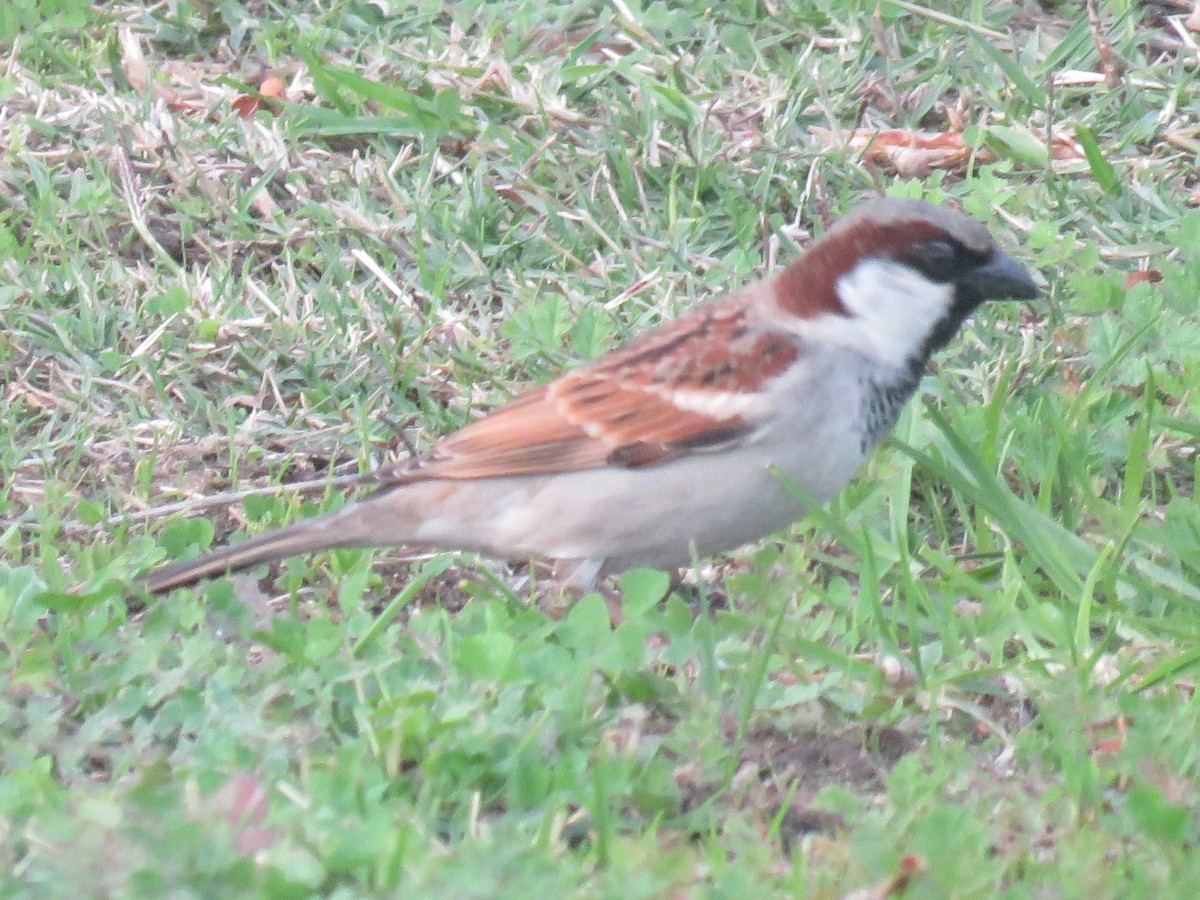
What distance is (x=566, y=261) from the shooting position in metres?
5.20

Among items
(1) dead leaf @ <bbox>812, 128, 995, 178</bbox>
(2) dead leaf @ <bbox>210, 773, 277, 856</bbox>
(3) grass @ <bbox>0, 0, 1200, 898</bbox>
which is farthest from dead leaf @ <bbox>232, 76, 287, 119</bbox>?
(2) dead leaf @ <bbox>210, 773, 277, 856</bbox>

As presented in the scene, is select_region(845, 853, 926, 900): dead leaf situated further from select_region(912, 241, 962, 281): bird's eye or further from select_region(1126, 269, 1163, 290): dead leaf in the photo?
select_region(1126, 269, 1163, 290): dead leaf

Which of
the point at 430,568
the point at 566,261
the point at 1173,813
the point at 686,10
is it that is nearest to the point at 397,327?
the point at 566,261

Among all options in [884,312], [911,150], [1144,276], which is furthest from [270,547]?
[911,150]

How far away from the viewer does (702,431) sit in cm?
388

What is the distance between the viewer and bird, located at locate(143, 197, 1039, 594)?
380 centimetres

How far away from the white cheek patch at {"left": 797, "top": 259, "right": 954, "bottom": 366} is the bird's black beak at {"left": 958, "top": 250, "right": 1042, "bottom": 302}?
Answer: 5 centimetres

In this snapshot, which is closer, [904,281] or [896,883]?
[896,883]

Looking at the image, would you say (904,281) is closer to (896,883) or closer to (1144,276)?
(1144,276)

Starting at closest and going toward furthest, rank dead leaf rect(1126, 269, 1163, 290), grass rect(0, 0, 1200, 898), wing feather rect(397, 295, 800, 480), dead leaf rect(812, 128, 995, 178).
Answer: grass rect(0, 0, 1200, 898), wing feather rect(397, 295, 800, 480), dead leaf rect(1126, 269, 1163, 290), dead leaf rect(812, 128, 995, 178)

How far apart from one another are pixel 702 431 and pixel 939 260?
25.1 inches

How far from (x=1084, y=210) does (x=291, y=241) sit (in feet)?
7.37

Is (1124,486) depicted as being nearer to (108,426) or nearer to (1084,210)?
(1084,210)

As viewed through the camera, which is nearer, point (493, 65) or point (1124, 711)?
point (1124, 711)
